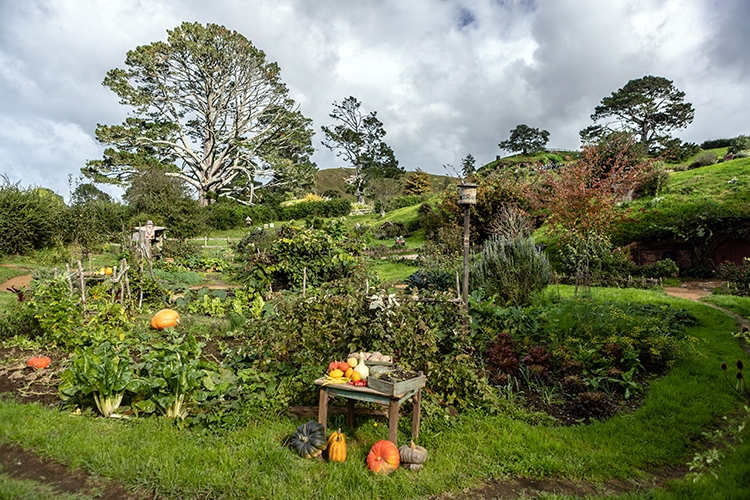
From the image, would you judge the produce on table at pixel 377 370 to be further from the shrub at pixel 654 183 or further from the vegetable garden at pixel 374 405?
the shrub at pixel 654 183

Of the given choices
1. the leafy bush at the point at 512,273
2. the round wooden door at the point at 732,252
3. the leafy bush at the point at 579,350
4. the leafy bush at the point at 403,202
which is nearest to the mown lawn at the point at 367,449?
the leafy bush at the point at 579,350

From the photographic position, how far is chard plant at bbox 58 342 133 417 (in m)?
3.78

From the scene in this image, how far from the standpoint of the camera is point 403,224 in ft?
79.6

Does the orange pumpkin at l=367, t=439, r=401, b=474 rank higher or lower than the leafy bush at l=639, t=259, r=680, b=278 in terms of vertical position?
lower

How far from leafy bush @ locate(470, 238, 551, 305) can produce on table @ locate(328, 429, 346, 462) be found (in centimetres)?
494

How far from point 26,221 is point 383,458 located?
1628 cm

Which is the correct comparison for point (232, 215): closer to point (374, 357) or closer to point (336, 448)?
point (374, 357)

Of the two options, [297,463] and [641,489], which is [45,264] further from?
[641,489]

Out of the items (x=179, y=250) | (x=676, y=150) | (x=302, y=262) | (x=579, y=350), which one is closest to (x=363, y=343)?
(x=579, y=350)

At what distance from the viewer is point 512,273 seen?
7953 millimetres

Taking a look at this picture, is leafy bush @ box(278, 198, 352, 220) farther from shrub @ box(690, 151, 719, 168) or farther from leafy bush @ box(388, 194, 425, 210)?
shrub @ box(690, 151, 719, 168)

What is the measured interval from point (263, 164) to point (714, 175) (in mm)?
26874

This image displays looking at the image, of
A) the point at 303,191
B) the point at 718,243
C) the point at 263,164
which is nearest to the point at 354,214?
the point at 303,191

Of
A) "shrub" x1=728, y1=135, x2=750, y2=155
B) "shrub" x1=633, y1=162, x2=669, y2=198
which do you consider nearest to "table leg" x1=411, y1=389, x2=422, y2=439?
"shrub" x1=633, y1=162, x2=669, y2=198
